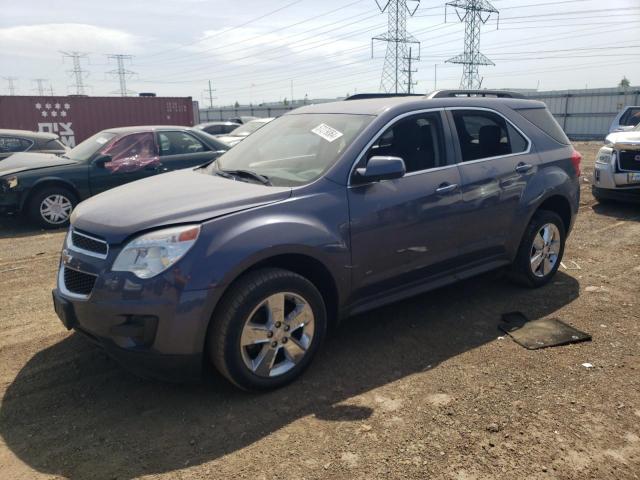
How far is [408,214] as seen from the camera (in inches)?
153

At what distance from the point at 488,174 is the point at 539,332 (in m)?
1.35

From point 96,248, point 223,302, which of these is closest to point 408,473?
point 223,302

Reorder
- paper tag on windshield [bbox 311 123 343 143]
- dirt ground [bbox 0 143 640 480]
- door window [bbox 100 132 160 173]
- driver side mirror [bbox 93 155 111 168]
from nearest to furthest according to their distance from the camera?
dirt ground [bbox 0 143 640 480] < paper tag on windshield [bbox 311 123 343 143] < driver side mirror [bbox 93 155 111 168] < door window [bbox 100 132 160 173]

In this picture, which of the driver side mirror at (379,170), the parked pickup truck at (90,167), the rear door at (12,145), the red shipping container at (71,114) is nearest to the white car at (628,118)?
the parked pickup truck at (90,167)

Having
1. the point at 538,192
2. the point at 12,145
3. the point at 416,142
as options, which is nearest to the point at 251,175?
the point at 416,142

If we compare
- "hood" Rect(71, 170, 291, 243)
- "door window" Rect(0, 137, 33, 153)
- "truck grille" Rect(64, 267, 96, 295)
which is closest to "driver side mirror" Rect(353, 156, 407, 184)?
"hood" Rect(71, 170, 291, 243)

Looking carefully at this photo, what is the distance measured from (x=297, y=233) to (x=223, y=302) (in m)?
0.62

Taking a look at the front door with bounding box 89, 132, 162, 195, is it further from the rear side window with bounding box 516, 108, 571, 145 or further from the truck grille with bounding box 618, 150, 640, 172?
the truck grille with bounding box 618, 150, 640, 172

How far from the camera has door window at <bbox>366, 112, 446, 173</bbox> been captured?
4.03 meters

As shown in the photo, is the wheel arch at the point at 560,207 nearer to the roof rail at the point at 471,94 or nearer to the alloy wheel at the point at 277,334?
the roof rail at the point at 471,94

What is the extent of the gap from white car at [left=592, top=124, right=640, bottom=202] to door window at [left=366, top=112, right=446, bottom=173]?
5.82m

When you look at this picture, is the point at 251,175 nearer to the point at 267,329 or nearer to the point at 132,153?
the point at 267,329

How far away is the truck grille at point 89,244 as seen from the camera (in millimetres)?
3158

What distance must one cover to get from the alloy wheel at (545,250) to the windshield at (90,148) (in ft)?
23.1
